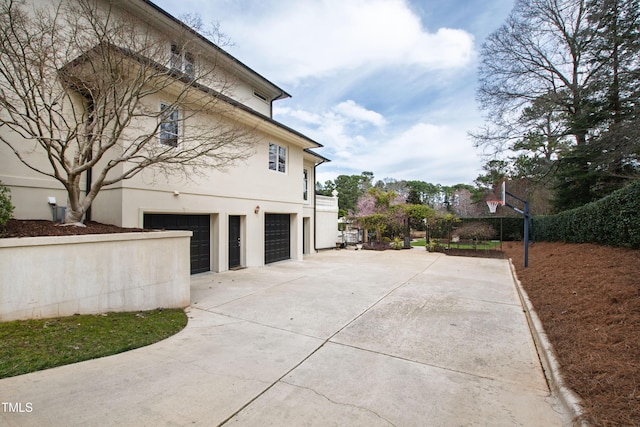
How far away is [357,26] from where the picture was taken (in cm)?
1005

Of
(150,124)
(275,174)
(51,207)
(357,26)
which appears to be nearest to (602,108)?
(357,26)

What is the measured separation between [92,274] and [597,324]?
26.3 feet

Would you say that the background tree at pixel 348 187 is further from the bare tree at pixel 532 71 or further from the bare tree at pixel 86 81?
the bare tree at pixel 86 81

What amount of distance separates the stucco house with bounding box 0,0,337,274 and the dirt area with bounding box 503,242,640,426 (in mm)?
8029

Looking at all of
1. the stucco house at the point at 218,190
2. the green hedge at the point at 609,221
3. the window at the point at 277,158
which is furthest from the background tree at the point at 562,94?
the window at the point at 277,158

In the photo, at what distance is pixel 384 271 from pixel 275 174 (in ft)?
19.5

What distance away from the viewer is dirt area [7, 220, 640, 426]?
252 cm

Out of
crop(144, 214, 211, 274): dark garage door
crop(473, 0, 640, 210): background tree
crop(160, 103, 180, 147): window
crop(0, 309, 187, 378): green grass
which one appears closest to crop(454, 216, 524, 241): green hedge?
crop(473, 0, 640, 210): background tree

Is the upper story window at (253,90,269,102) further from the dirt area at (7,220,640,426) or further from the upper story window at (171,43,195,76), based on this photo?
the dirt area at (7,220,640,426)

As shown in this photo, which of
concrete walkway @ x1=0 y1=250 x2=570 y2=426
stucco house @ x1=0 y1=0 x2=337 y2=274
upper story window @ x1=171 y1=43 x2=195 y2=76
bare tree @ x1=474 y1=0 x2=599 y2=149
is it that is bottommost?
concrete walkway @ x1=0 y1=250 x2=570 y2=426

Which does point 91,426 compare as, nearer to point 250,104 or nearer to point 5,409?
point 5,409

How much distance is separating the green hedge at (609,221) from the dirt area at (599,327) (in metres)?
0.55

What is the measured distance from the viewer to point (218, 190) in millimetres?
9414

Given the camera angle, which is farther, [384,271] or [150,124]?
[384,271]
